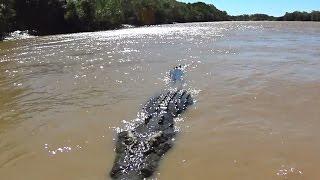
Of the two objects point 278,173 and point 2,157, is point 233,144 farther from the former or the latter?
point 2,157

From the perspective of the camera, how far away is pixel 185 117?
8.08 metres

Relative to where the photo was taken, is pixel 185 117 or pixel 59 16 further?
pixel 59 16

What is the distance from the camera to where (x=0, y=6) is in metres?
34.6

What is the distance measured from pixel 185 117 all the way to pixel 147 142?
213 cm

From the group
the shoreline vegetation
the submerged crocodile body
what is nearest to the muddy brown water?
the submerged crocodile body

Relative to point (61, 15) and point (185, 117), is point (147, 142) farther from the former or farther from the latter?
point (61, 15)

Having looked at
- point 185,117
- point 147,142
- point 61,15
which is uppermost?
point 61,15

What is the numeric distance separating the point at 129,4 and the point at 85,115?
170 ft

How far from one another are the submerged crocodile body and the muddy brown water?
19cm

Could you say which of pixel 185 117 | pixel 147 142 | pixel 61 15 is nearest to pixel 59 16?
pixel 61 15

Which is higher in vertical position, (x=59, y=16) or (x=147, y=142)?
(x=59, y=16)

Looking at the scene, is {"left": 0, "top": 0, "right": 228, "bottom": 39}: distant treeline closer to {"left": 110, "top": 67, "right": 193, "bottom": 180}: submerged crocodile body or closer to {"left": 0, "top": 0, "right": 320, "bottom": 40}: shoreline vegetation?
{"left": 0, "top": 0, "right": 320, "bottom": 40}: shoreline vegetation

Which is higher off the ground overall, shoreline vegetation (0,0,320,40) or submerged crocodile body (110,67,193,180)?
shoreline vegetation (0,0,320,40)

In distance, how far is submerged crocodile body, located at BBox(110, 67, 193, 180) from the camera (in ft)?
17.9
